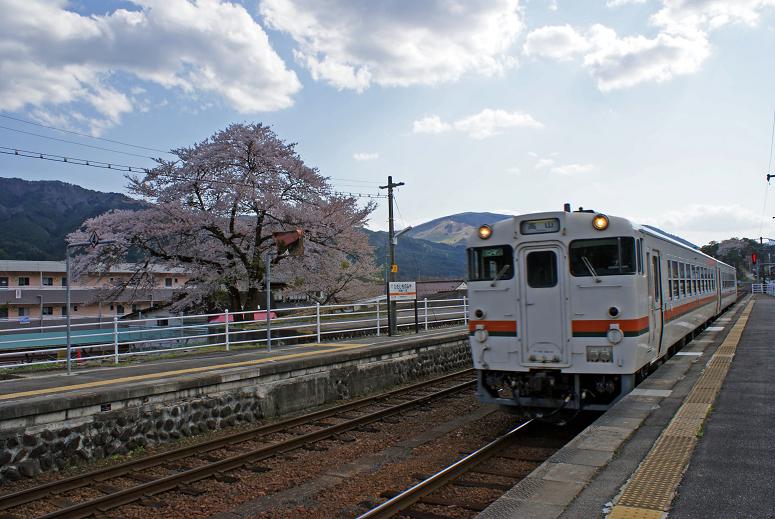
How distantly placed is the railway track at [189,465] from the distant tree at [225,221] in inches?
524

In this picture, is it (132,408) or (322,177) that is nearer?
(132,408)

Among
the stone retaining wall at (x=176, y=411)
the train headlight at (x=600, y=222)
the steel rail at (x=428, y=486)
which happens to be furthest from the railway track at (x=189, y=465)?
the train headlight at (x=600, y=222)

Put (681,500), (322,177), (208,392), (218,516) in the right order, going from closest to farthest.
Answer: (681,500), (218,516), (208,392), (322,177)

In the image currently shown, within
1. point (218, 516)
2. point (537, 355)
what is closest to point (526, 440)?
point (537, 355)

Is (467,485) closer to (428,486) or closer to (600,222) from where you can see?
(428,486)

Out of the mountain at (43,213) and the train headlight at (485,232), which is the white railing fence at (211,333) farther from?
the mountain at (43,213)

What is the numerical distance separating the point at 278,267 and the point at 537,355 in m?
17.5

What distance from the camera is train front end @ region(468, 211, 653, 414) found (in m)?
7.60

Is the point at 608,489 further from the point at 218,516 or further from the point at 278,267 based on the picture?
the point at 278,267

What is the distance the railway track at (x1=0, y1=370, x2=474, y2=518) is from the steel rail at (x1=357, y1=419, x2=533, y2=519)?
234 centimetres

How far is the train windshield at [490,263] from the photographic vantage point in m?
8.29

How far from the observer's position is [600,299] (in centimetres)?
765

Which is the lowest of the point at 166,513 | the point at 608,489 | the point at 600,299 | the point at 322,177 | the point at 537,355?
the point at 166,513

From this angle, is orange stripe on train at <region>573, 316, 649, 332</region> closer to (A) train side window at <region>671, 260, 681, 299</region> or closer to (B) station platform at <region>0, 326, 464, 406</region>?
(A) train side window at <region>671, 260, 681, 299</region>
